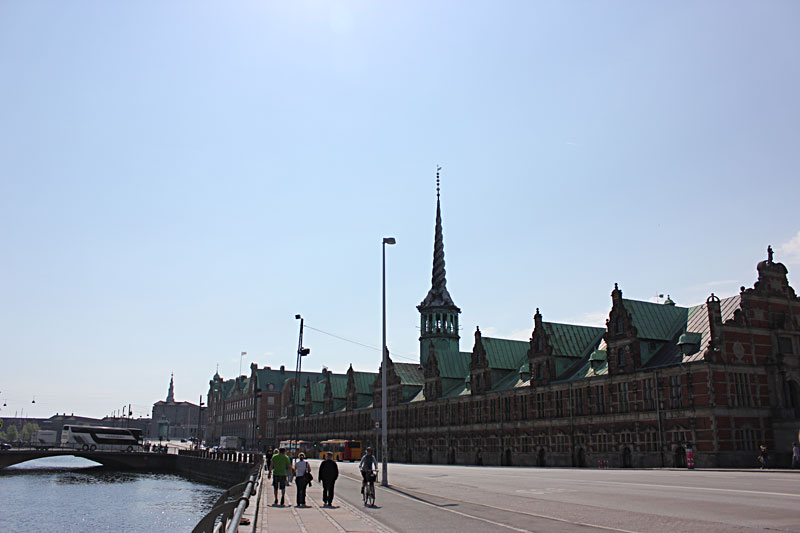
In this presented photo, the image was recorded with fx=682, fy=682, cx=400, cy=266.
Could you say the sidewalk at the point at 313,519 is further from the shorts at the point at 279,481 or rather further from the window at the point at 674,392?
the window at the point at 674,392

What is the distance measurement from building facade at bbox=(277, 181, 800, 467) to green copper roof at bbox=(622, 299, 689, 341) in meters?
0.13

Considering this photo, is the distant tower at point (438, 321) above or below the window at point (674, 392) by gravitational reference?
above

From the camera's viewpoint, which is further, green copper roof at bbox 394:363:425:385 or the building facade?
green copper roof at bbox 394:363:425:385

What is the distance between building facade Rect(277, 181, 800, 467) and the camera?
53656 millimetres

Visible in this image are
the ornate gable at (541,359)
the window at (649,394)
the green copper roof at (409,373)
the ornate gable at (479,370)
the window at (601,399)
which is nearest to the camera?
the window at (649,394)

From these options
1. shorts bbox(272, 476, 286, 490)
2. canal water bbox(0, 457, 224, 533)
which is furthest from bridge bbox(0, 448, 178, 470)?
shorts bbox(272, 476, 286, 490)

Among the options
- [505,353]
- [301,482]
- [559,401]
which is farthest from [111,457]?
[301,482]

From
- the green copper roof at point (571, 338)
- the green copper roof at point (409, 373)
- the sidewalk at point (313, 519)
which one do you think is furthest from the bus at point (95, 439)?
the sidewalk at point (313, 519)

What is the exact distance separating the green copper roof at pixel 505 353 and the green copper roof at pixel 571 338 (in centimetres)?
1043

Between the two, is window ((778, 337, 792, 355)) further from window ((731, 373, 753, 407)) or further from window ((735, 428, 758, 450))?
window ((735, 428, 758, 450))

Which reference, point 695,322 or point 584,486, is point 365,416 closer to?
point 695,322

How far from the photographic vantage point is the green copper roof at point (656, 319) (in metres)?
62.3

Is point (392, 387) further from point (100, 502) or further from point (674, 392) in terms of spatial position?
point (674, 392)

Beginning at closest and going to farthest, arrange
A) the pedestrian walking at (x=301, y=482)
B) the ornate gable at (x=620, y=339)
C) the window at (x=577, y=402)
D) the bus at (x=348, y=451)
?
the pedestrian walking at (x=301, y=482) → the ornate gable at (x=620, y=339) → the window at (x=577, y=402) → the bus at (x=348, y=451)
